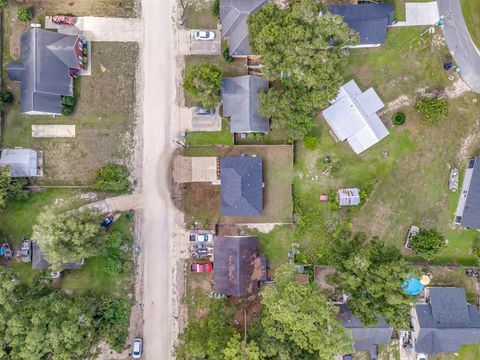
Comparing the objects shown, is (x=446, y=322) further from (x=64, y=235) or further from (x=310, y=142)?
(x=64, y=235)

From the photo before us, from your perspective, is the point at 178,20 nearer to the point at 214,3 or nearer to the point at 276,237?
the point at 214,3

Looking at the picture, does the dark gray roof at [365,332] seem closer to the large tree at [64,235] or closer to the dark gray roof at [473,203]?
the dark gray roof at [473,203]

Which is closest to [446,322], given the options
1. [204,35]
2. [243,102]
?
[243,102]

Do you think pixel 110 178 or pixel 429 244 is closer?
pixel 429 244

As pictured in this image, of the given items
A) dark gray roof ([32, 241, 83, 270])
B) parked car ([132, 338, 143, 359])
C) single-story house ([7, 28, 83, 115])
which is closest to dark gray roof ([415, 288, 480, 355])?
parked car ([132, 338, 143, 359])

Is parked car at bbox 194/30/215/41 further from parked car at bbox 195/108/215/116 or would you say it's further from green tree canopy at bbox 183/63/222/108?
parked car at bbox 195/108/215/116

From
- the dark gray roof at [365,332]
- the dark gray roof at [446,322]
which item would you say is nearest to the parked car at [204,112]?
the dark gray roof at [365,332]

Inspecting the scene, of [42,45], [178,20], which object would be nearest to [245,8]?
[178,20]
